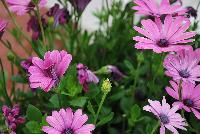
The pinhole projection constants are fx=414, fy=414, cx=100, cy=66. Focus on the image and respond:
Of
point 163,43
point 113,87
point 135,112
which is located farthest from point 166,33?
point 113,87

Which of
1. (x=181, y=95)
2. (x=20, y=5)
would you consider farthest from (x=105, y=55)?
(x=181, y=95)

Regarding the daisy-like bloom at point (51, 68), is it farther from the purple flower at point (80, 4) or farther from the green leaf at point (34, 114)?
the purple flower at point (80, 4)

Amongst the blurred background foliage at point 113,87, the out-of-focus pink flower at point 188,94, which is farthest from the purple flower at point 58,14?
the out-of-focus pink flower at point 188,94

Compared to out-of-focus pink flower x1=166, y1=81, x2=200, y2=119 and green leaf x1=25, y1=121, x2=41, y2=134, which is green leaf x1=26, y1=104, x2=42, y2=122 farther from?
out-of-focus pink flower x1=166, y1=81, x2=200, y2=119

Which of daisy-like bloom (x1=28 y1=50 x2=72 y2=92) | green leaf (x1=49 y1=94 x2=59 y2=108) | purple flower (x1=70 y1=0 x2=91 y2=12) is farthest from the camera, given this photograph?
purple flower (x1=70 y1=0 x2=91 y2=12)

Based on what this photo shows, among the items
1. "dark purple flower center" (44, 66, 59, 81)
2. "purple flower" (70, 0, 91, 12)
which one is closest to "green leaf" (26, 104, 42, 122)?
"dark purple flower center" (44, 66, 59, 81)

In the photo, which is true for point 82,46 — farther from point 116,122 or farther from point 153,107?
point 153,107
